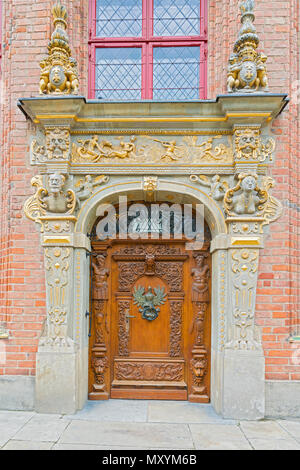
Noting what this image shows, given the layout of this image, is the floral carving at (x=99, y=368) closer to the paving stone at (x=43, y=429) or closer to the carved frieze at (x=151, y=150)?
the paving stone at (x=43, y=429)

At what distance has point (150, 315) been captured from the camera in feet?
19.1

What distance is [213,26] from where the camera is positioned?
5832 millimetres

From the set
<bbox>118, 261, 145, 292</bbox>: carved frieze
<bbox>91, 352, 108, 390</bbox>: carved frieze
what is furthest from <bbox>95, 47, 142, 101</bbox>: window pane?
<bbox>91, 352, 108, 390</bbox>: carved frieze

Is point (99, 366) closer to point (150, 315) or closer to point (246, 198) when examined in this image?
point (150, 315)

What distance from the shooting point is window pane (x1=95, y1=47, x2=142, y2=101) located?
5910 millimetres

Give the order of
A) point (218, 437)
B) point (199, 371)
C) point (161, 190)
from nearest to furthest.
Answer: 1. point (218, 437)
2. point (161, 190)
3. point (199, 371)

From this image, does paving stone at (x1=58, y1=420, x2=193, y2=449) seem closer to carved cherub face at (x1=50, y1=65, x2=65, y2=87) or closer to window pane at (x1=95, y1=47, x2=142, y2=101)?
carved cherub face at (x1=50, y1=65, x2=65, y2=87)

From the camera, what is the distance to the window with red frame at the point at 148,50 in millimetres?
5871

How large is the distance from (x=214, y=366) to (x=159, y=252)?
1697 millimetres

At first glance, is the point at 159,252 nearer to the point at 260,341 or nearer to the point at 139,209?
the point at 139,209

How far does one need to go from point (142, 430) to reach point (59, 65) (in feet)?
14.6

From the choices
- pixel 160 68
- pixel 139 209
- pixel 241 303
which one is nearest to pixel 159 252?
pixel 139 209

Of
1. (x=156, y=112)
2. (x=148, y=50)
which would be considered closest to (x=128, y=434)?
(x=156, y=112)

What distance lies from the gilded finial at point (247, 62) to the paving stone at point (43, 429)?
4474 mm
